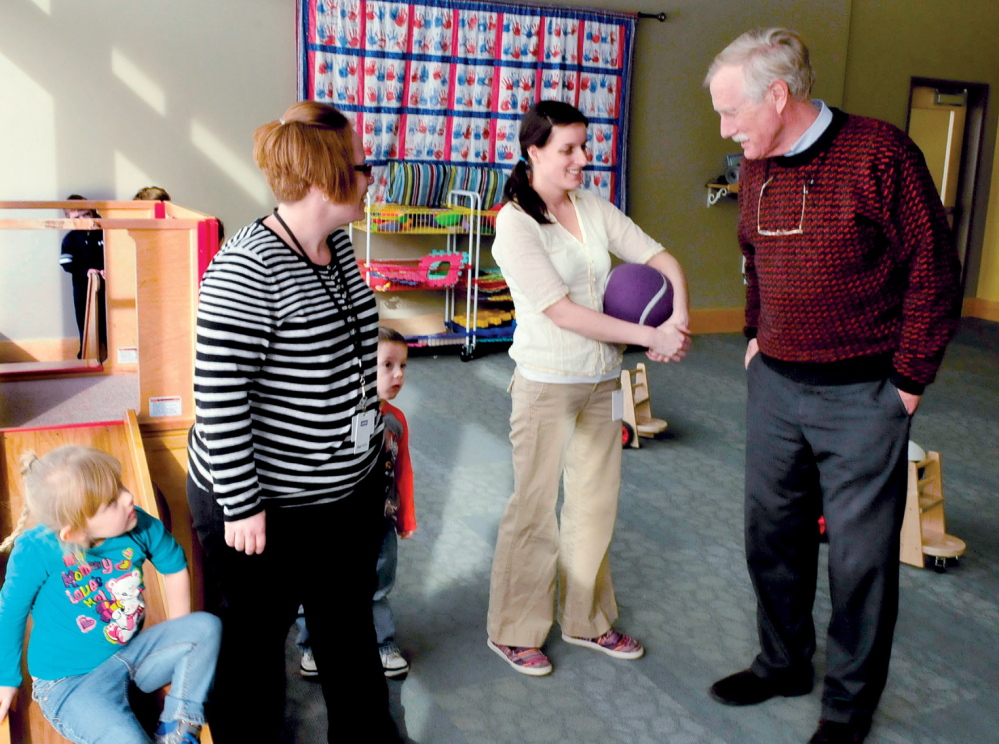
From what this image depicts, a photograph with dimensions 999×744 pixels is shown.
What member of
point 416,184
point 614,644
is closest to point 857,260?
point 614,644

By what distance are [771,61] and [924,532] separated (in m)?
2.10

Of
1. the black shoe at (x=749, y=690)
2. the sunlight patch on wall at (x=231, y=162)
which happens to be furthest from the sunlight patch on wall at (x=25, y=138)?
the black shoe at (x=749, y=690)

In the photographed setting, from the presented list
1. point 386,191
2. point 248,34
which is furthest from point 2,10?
point 386,191

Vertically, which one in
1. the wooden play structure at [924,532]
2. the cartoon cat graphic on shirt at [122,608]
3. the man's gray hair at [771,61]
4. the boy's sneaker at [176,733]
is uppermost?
the man's gray hair at [771,61]

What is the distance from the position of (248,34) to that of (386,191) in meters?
1.30

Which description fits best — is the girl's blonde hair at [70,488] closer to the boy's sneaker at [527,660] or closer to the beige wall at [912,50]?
the boy's sneaker at [527,660]

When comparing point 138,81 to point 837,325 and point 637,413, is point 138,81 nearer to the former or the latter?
point 637,413

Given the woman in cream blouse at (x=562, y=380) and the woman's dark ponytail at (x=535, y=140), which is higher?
the woman's dark ponytail at (x=535, y=140)

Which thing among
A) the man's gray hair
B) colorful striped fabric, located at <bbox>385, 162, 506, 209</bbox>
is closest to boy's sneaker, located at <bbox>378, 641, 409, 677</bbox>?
the man's gray hair

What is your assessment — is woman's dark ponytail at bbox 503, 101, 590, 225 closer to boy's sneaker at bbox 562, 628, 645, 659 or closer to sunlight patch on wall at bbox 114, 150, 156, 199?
boy's sneaker at bbox 562, 628, 645, 659

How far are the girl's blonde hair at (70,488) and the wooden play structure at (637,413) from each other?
9.80ft

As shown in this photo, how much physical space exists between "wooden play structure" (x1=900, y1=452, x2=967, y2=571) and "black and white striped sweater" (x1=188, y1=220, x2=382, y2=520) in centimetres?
224

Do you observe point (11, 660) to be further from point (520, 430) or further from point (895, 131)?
point (895, 131)

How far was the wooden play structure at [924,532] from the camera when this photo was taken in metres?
3.27
